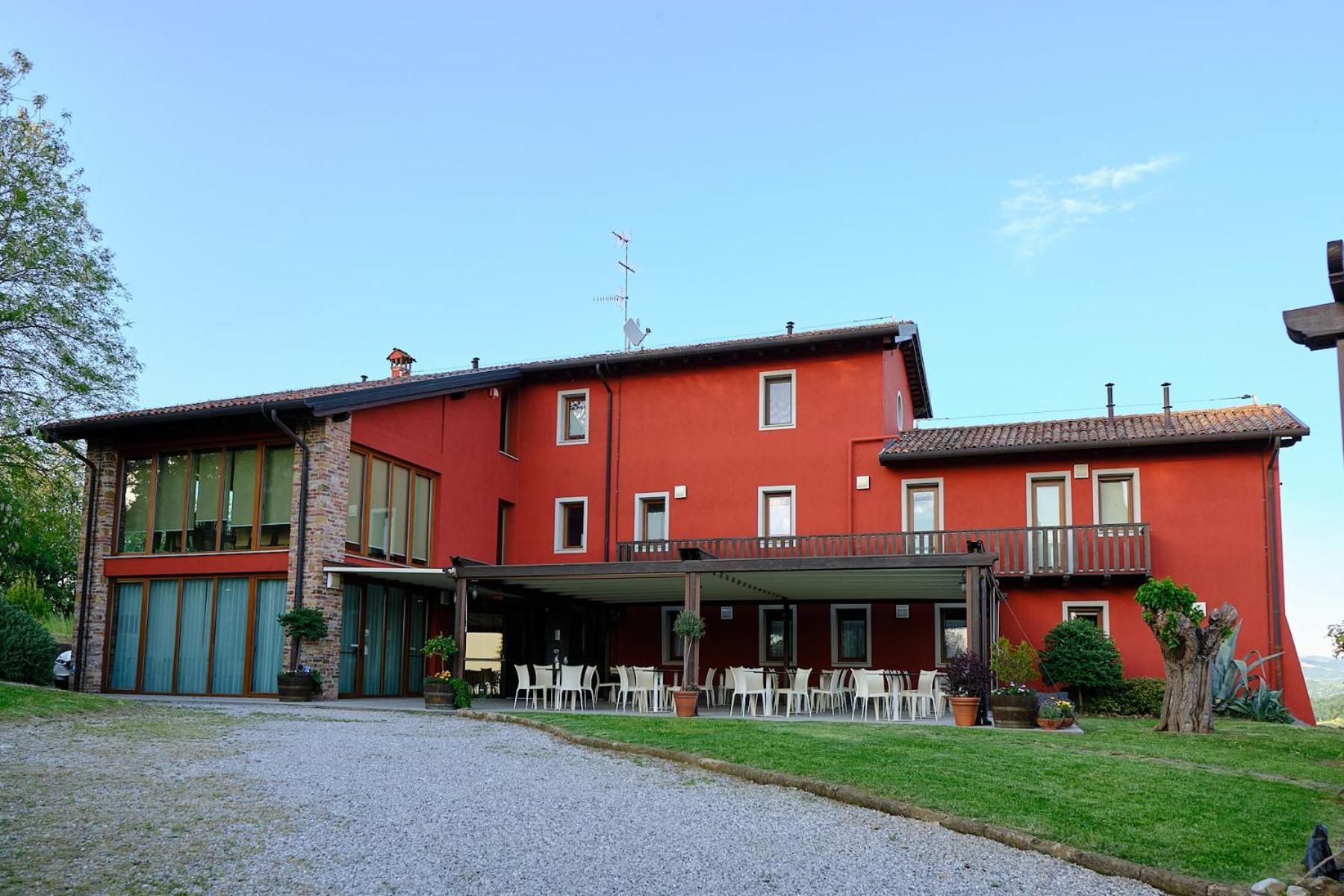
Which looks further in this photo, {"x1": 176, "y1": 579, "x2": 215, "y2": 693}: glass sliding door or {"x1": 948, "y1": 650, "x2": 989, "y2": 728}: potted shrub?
{"x1": 176, "y1": 579, "x2": 215, "y2": 693}: glass sliding door

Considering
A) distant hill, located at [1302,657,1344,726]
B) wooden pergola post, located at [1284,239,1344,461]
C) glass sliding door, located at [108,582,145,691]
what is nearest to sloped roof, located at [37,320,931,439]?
glass sliding door, located at [108,582,145,691]

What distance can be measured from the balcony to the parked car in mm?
9206

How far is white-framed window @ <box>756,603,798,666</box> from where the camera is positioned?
68.6 feet

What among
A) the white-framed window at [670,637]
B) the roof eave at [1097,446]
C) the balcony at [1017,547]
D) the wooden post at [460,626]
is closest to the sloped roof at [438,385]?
the roof eave at [1097,446]

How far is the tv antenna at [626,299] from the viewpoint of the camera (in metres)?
23.6

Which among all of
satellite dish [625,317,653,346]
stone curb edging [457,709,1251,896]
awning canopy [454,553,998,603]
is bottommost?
stone curb edging [457,709,1251,896]

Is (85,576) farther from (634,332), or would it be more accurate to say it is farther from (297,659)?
(634,332)

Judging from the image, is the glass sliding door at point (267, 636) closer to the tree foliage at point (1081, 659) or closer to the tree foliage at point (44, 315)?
the tree foliage at point (44, 315)

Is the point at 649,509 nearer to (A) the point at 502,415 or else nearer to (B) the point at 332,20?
(A) the point at 502,415

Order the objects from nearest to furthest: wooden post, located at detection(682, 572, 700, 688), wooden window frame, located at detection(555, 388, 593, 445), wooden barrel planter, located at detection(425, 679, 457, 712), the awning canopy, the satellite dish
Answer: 1. the awning canopy
2. wooden post, located at detection(682, 572, 700, 688)
3. wooden barrel planter, located at detection(425, 679, 457, 712)
4. wooden window frame, located at detection(555, 388, 593, 445)
5. the satellite dish

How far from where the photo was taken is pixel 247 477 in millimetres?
17203

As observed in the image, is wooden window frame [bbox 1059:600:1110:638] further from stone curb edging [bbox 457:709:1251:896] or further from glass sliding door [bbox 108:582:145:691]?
glass sliding door [bbox 108:582:145:691]

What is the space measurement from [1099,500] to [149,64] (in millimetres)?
17544

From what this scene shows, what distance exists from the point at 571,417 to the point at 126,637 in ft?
30.4
